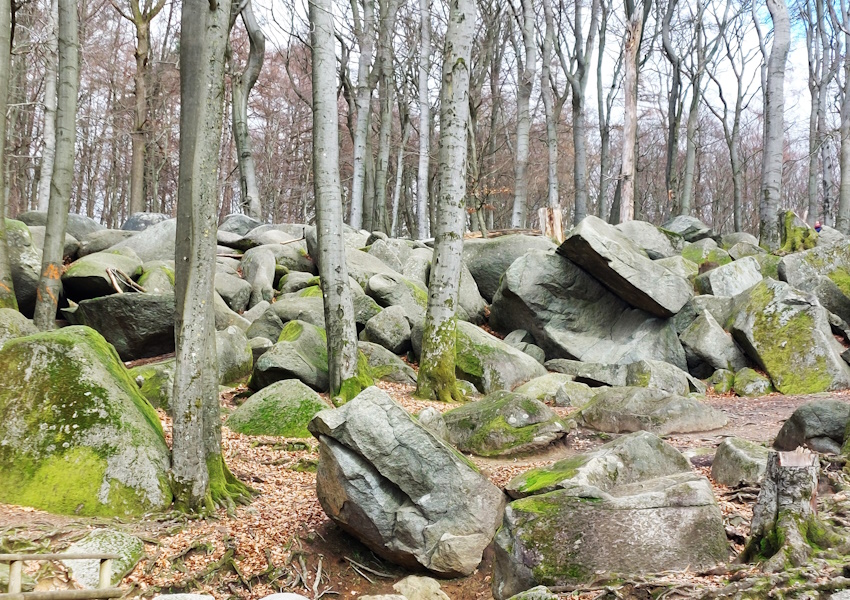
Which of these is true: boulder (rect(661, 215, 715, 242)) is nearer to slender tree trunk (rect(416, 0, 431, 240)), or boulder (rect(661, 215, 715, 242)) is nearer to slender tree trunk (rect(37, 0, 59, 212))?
slender tree trunk (rect(416, 0, 431, 240))

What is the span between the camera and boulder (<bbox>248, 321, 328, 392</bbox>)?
29.7ft

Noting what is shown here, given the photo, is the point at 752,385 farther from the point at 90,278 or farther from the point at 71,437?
the point at 90,278

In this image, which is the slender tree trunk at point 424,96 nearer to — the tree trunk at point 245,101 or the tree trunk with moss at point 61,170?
the tree trunk at point 245,101

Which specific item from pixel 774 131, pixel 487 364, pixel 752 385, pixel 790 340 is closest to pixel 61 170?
pixel 487 364

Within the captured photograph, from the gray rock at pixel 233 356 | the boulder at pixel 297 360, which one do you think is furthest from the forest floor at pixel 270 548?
the gray rock at pixel 233 356

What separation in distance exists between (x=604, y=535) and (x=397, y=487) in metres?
1.86

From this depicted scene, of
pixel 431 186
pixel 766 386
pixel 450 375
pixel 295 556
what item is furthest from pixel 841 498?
pixel 431 186

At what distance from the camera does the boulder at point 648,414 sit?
830 centimetres

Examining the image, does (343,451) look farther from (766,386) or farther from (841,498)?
(766,386)

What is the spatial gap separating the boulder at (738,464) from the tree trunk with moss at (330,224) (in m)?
4.63

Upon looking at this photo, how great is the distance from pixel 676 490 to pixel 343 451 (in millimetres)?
2559

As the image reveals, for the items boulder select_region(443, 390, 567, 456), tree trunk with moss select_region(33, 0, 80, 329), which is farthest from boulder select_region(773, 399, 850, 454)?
tree trunk with moss select_region(33, 0, 80, 329)

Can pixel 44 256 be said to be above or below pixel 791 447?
above

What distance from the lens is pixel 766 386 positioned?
1109cm
